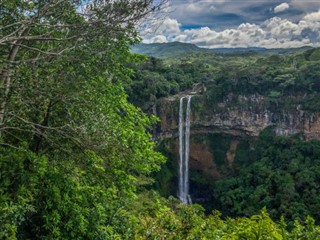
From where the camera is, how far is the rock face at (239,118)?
31.3 metres

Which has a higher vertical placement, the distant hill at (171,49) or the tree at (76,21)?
the distant hill at (171,49)

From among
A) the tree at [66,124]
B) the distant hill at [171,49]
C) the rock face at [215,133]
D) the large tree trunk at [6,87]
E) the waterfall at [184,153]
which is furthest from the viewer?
the distant hill at [171,49]

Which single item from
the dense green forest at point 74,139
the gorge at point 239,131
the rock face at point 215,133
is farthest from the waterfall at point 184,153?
the dense green forest at point 74,139

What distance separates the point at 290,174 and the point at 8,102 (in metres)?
26.6

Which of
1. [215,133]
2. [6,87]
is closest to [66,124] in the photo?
[6,87]

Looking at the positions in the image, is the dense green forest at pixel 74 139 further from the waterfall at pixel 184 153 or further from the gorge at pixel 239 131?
the waterfall at pixel 184 153

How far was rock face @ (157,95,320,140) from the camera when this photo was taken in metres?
31.3

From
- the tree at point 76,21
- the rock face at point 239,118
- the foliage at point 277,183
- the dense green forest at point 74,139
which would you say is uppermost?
the tree at point 76,21

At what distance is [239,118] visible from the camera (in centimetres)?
3419

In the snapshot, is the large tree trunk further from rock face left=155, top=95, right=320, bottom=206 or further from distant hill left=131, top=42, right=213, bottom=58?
distant hill left=131, top=42, right=213, bottom=58

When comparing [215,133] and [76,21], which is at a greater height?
[76,21]

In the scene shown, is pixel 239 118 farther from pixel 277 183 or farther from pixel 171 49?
pixel 171 49

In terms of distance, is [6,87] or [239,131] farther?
[239,131]

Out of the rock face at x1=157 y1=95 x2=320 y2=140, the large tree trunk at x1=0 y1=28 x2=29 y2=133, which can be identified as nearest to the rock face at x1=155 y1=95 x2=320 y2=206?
the rock face at x1=157 y1=95 x2=320 y2=140
